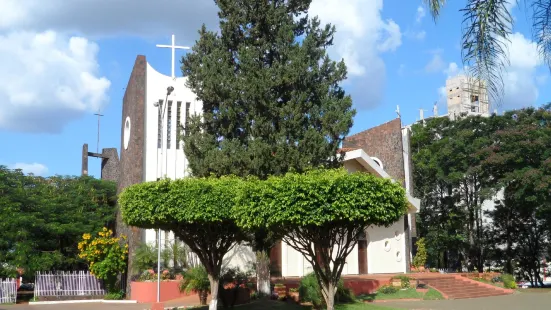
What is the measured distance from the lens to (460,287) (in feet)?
83.5

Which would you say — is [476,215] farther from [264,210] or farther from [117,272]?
[264,210]

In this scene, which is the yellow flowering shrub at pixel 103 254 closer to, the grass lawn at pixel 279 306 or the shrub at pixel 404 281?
the grass lawn at pixel 279 306

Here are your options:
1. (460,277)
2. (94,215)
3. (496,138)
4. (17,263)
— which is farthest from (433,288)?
(17,263)

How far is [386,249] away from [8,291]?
17.8m

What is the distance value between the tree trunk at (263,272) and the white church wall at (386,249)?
11547 millimetres

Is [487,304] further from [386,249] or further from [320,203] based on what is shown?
[320,203]

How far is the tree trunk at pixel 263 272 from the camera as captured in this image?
63.7ft

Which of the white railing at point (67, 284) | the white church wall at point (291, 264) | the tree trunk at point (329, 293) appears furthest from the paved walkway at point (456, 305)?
the white church wall at point (291, 264)

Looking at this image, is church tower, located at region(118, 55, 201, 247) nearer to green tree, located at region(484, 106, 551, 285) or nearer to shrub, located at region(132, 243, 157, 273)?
shrub, located at region(132, 243, 157, 273)

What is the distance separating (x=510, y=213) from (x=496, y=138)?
5667mm

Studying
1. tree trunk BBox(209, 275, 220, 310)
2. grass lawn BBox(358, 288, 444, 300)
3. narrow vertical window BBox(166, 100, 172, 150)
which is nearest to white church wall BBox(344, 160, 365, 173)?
grass lawn BBox(358, 288, 444, 300)

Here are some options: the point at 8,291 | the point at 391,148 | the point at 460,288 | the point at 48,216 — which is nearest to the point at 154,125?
the point at 48,216

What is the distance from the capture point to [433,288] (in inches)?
950

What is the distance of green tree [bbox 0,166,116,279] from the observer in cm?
2444
